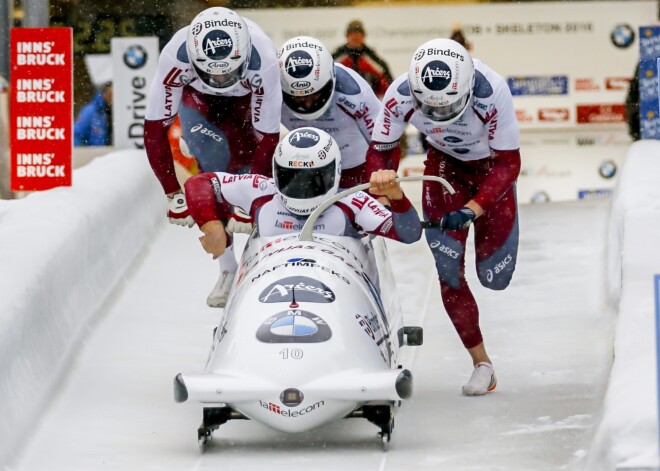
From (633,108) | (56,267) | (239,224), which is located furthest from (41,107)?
(633,108)

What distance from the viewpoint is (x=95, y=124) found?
11328 mm

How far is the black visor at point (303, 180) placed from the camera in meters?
4.96

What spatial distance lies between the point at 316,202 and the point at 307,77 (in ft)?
3.72

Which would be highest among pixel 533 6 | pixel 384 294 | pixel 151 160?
pixel 533 6

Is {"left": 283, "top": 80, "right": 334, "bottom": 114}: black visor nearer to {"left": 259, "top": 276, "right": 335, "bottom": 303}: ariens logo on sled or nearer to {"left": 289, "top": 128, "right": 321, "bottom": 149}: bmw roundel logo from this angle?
{"left": 289, "top": 128, "right": 321, "bottom": 149}: bmw roundel logo

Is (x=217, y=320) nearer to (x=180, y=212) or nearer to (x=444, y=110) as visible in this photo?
(x=180, y=212)

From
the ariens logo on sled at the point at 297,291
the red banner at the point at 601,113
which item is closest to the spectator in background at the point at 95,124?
the red banner at the point at 601,113

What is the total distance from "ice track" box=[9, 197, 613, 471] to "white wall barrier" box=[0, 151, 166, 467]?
0.09 metres

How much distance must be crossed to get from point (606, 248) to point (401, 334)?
110 inches

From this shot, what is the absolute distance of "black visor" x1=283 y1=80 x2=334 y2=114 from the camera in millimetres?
6066

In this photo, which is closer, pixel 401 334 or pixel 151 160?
pixel 401 334

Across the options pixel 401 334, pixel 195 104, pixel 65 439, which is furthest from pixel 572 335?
pixel 65 439

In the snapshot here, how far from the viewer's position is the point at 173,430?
16.4 ft

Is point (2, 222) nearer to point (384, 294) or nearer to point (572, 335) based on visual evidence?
point (384, 294)
